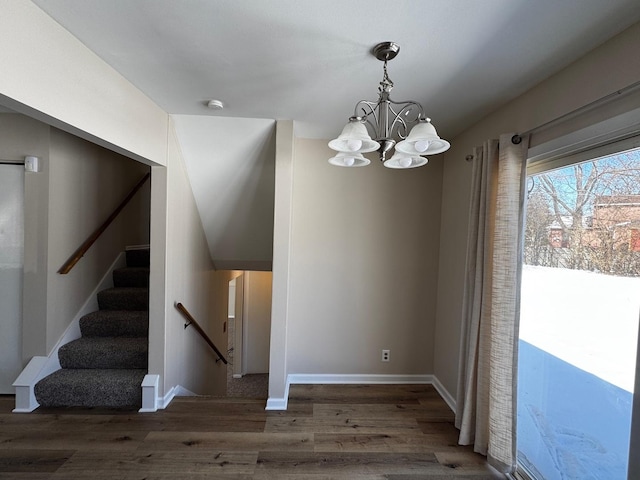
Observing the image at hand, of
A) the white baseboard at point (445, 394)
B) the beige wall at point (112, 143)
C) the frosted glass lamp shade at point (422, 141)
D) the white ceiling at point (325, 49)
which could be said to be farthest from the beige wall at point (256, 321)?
the frosted glass lamp shade at point (422, 141)

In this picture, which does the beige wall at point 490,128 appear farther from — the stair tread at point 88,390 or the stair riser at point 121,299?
the stair riser at point 121,299

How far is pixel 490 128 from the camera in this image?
221 cm

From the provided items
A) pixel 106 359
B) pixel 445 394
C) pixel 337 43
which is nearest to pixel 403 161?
pixel 337 43

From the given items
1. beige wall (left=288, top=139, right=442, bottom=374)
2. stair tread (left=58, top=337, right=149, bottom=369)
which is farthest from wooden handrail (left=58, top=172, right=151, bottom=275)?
beige wall (left=288, top=139, right=442, bottom=374)

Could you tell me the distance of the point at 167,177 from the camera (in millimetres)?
2473

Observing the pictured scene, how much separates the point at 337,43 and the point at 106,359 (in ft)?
10.4

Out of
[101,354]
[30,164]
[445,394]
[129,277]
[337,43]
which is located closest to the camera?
[337,43]

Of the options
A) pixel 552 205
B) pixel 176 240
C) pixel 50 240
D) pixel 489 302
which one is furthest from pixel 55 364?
pixel 552 205

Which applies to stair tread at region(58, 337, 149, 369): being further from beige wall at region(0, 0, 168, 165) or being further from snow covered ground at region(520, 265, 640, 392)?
snow covered ground at region(520, 265, 640, 392)

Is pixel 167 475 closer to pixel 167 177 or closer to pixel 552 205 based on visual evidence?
pixel 167 177

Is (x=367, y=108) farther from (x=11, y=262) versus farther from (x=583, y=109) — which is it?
(x=11, y=262)

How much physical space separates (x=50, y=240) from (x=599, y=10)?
3.84 m

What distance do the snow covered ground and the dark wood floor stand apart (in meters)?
0.99

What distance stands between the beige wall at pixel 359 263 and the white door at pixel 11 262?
239 cm
